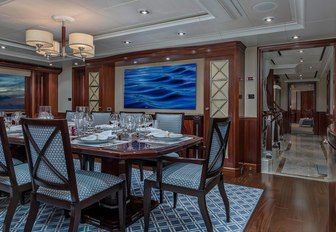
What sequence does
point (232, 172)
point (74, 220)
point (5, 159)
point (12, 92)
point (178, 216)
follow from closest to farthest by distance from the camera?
point (74, 220) → point (5, 159) → point (178, 216) → point (232, 172) → point (12, 92)

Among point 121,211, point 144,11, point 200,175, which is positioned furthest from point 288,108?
point 121,211

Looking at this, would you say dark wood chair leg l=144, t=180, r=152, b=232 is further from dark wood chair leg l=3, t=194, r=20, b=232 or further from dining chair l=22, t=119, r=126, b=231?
dark wood chair leg l=3, t=194, r=20, b=232

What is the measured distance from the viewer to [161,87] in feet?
17.5

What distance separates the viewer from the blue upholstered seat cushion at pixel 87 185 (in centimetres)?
171

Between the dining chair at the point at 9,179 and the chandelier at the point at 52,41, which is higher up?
the chandelier at the point at 52,41

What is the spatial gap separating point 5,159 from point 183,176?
4.66 feet

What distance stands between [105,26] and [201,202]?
2997 mm

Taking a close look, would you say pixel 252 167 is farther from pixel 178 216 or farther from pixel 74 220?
Result: pixel 74 220

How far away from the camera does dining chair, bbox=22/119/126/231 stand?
5.26 feet

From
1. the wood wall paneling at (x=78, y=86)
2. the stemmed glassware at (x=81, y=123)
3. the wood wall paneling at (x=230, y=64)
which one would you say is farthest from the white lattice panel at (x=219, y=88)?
the wood wall paneling at (x=78, y=86)

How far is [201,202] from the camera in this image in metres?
1.92

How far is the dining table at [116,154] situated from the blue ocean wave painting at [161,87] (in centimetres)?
272

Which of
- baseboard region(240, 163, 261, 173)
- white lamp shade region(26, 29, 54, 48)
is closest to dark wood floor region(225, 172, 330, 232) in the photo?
baseboard region(240, 163, 261, 173)

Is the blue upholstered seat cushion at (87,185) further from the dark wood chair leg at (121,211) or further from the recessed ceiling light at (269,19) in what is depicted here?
the recessed ceiling light at (269,19)
